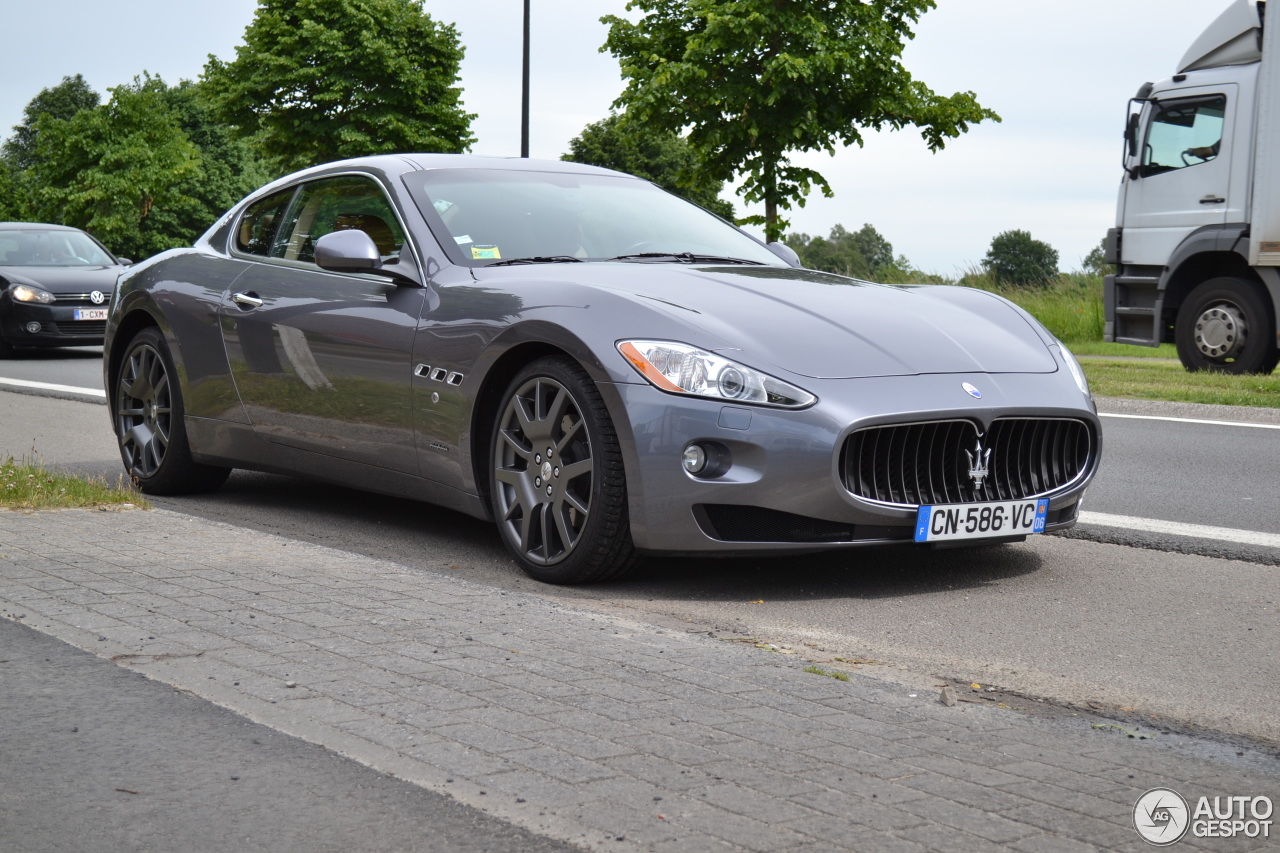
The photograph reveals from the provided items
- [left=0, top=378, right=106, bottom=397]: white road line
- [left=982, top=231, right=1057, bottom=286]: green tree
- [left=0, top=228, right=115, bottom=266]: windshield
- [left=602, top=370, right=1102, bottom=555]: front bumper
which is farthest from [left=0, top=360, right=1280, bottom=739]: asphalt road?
[left=982, top=231, right=1057, bottom=286]: green tree

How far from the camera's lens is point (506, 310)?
5.25m

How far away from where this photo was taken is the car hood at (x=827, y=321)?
16.0 ft

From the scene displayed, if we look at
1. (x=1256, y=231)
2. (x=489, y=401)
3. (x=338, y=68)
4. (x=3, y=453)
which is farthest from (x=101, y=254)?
(x=338, y=68)

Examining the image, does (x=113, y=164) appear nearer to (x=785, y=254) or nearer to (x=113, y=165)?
(x=113, y=165)

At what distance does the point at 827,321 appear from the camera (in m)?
5.12

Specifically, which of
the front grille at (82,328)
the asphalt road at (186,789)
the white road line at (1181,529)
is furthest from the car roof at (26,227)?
the asphalt road at (186,789)

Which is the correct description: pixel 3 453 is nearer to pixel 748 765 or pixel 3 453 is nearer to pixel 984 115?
pixel 748 765

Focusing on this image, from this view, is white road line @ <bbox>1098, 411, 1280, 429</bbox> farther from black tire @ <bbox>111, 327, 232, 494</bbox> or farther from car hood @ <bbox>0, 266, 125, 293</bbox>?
car hood @ <bbox>0, 266, 125, 293</bbox>

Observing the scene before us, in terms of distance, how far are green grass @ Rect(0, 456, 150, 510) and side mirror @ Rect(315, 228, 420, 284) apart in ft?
4.65

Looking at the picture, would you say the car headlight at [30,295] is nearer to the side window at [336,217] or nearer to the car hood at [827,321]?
the side window at [336,217]

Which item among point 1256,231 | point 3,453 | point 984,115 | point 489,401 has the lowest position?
point 3,453

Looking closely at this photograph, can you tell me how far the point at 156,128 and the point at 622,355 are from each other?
6691 cm

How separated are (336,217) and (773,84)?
1734 cm

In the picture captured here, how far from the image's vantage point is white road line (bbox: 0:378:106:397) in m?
12.8
